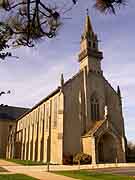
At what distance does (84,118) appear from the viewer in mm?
34906

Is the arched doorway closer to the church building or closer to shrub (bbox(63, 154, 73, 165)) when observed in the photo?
the church building

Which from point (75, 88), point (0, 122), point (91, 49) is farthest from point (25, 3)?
point (0, 122)

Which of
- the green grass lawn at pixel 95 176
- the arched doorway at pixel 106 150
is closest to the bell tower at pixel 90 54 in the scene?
the arched doorway at pixel 106 150

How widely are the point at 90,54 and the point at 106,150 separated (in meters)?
15.5

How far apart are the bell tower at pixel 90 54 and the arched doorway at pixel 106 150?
10991 mm

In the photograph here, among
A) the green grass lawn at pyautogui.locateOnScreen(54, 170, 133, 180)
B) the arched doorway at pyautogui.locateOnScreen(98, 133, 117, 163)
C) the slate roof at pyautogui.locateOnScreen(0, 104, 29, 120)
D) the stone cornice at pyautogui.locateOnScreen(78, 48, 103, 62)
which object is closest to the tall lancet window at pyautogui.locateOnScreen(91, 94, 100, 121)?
the arched doorway at pyautogui.locateOnScreen(98, 133, 117, 163)

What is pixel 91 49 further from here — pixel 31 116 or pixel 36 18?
pixel 36 18

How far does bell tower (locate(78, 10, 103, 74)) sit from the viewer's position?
129 ft

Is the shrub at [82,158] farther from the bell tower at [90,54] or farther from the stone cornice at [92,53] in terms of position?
the stone cornice at [92,53]

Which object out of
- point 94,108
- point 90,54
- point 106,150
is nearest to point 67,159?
point 106,150

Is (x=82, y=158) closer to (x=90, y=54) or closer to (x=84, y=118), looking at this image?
(x=84, y=118)

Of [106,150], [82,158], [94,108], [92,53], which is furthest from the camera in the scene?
[92,53]

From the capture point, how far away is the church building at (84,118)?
32.7 meters

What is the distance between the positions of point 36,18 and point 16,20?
0.49 m
